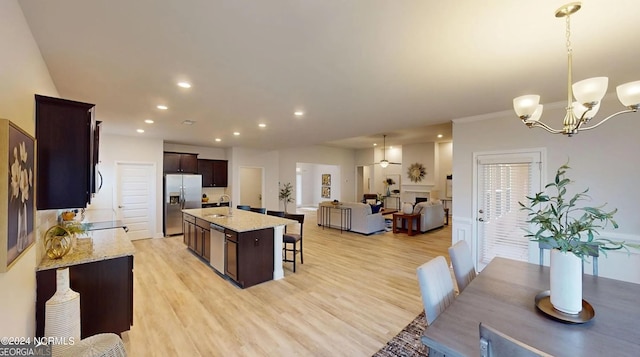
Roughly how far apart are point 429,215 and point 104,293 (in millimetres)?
7304

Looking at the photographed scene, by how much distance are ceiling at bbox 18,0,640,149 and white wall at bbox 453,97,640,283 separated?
0.41 meters

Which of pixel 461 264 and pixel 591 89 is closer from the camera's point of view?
pixel 591 89

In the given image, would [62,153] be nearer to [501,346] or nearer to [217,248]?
[217,248]

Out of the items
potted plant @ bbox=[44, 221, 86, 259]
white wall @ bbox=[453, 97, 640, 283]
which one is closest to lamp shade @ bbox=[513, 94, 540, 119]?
white wall @ bbox=[453, 97, 640, 283]

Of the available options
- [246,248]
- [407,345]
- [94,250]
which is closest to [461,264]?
[407,345]

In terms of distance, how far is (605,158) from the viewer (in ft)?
10.8

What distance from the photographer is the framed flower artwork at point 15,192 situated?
1118 mm

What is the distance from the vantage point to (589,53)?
6.93 ft

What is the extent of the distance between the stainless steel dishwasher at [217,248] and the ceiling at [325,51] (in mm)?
1934

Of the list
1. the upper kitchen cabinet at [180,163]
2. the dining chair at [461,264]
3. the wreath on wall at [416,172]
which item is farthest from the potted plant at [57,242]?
the wreath on wall at [416,172]

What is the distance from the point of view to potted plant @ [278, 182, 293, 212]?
9562 millimetres

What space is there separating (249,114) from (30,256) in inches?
116

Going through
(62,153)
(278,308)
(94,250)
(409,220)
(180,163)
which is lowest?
(278,308)

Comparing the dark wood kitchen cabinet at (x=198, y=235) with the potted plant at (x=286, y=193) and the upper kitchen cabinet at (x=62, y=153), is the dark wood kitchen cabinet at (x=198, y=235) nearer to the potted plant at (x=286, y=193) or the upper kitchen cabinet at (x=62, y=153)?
the upper kitchen cabinet at (x=62, y=153)
